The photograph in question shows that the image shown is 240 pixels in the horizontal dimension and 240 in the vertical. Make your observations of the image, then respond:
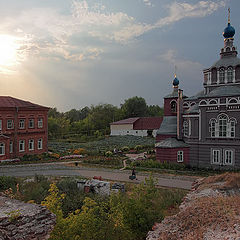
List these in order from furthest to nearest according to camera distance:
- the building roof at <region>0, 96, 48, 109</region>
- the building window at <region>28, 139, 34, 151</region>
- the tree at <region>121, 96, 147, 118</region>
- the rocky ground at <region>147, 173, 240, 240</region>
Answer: the tree at <region>121, 96, 147, 118</region> → the building window at <region>28, 139, 34, 151</region> → the building roof at <region>0, 96, 48, 109</region> → the rocky ground at <region>147, 173, 240, 240</region>

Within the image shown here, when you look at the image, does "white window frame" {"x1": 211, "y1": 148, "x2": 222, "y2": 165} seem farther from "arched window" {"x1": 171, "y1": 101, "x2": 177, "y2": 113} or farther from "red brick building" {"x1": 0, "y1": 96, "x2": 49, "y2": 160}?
"red brick building" {"x1": 0, "y1": 96, "x2": 49, "y2": 160}

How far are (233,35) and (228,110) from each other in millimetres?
8896

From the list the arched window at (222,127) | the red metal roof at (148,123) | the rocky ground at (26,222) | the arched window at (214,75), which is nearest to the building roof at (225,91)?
the arched window at (214,75)

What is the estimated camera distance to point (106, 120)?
238 feet

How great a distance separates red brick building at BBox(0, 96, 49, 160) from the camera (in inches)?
1009

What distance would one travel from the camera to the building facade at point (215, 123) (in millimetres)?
19594

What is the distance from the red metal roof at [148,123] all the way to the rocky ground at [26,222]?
4929cm

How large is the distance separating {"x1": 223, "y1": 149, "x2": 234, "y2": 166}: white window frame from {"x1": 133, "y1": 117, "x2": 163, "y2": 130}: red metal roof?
34.1 meters

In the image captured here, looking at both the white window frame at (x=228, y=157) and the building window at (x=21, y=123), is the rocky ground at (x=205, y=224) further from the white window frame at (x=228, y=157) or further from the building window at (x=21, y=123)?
the building window at (x=21, y=123)

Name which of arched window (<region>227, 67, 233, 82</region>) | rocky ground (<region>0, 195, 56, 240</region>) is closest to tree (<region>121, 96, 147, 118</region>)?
arched window (<region>227, 67, 233, 82</region>)

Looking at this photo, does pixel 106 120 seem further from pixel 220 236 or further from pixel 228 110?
pixel 220 236

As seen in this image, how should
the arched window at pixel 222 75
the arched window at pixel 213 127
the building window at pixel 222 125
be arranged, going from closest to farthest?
the building window at pixel 222 125 → the arched window at pixel 213 127 → the arched window at pixel 222 75

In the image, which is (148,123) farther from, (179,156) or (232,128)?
(232,128)

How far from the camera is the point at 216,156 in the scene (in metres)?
20.2
